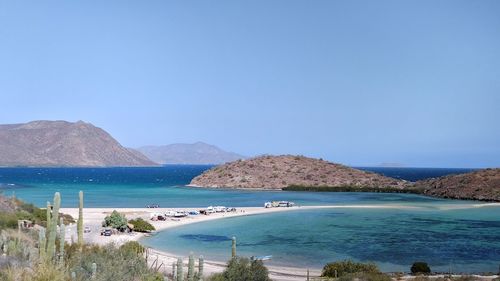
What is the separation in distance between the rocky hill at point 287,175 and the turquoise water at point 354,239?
74935 mm

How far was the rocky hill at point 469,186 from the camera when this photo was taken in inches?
4159

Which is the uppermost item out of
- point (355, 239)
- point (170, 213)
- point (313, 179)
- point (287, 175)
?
point (287, 175)

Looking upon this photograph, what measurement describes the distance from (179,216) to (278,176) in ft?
291

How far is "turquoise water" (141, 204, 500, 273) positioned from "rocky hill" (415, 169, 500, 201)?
4047 cm

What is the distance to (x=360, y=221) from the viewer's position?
59.9 meters

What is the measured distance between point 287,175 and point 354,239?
106 metres

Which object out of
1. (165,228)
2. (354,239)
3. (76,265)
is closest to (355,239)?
(354,239)

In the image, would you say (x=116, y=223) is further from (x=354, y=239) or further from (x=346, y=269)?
(x=346, y=269)

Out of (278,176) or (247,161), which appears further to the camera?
(247,161)

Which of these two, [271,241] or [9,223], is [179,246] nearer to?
[271,241]

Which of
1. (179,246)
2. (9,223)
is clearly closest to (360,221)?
(179,246)

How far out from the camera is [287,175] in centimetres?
15050

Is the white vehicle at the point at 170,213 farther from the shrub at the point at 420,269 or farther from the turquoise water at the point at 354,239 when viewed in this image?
the shrub at the point at 420,269

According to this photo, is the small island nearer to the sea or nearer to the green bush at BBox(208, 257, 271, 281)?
the sea
